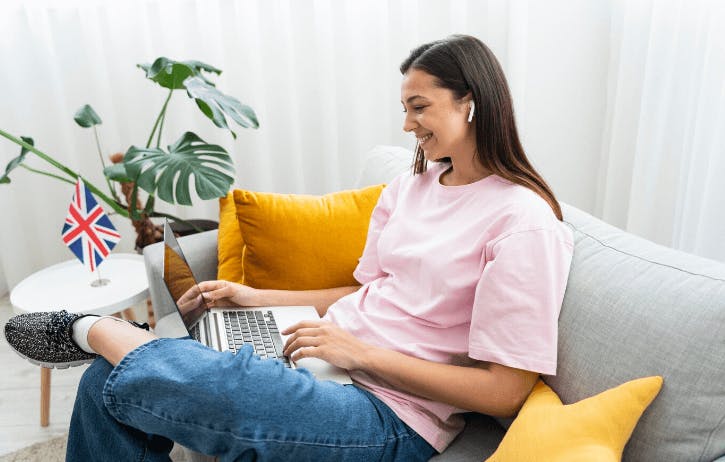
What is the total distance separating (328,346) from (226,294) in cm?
37

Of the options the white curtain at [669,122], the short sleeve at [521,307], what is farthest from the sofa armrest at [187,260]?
the white curtain at [669,122]

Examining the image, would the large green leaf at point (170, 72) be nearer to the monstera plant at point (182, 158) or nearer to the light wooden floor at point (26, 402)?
the monstera plant at point (182, 158)

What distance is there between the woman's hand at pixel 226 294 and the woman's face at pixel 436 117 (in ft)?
1.70

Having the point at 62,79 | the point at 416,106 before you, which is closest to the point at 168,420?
the point at 416,106

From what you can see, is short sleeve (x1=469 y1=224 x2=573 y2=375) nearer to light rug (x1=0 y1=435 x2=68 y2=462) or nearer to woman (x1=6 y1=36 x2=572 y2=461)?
woman (x1=6 y1=36 x2=572 y2=461)

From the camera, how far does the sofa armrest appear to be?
5.16ft

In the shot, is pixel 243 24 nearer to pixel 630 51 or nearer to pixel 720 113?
pixel 630 51

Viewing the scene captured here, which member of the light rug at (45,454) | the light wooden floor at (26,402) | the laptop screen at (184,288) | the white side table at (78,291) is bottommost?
the light wooden floor at (26,402)

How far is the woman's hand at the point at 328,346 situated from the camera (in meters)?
1.10

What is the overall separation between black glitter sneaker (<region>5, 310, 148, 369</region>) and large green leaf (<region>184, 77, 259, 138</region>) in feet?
2.28

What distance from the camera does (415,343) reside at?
1136mm

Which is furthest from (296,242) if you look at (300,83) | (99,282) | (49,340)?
(300,83)

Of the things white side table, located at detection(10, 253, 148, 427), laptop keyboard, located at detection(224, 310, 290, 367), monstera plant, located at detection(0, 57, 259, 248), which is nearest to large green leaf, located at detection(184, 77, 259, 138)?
monstera plant, located at detection(0, 57, 259, 248)

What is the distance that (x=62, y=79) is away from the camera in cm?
246
